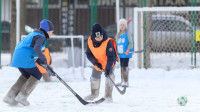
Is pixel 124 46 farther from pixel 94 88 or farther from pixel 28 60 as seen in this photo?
pixel 28 60

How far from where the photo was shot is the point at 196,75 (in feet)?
30.8

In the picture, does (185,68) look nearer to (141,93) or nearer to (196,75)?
(196,75)

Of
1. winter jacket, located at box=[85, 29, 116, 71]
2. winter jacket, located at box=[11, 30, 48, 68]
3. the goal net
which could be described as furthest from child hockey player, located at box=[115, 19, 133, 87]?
winter jacket, located at box=[11, 30, 48, 68]

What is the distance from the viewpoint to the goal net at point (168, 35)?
10211mm

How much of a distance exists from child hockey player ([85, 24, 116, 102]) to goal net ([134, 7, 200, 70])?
3882mm

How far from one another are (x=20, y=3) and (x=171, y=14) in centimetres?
356

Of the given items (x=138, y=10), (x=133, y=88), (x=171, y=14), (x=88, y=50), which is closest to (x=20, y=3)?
(x=138, y=10)

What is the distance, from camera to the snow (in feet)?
18.8

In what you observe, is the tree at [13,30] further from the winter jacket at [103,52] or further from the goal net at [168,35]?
the winter jacket at [103,52]

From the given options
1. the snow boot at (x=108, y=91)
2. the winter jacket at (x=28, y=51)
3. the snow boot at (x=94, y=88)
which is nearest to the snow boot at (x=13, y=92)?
the winter jacket at (x=28, y=51)

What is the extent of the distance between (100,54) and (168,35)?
4585 millimetres

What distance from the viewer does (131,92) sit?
7.36m

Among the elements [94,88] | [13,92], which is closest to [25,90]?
[13,92]

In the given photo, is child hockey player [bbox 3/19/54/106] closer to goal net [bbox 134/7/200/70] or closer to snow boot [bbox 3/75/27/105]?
snow boot [bbox 3/75/27/105]
